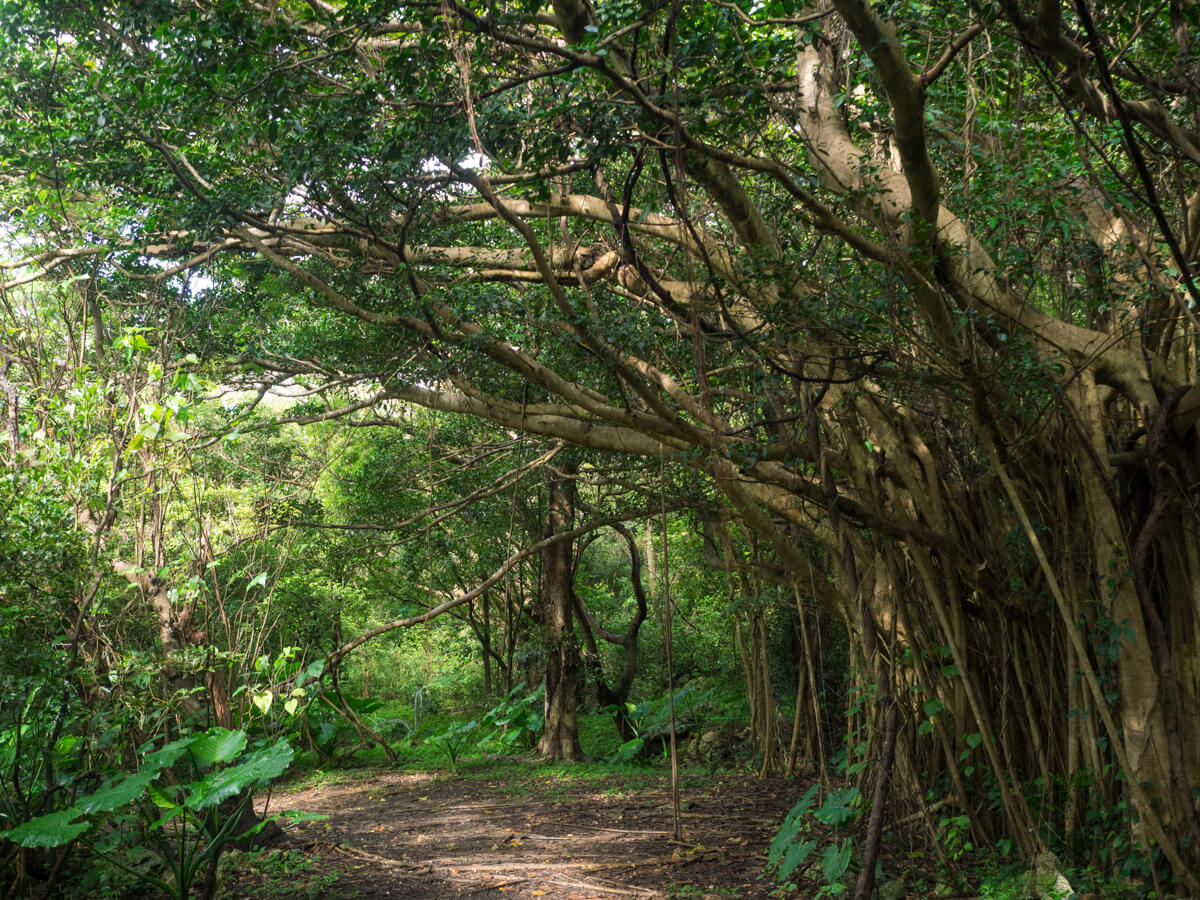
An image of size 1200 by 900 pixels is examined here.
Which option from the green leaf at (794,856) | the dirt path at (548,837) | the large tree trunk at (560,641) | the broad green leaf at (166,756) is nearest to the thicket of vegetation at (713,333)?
the broad green leaf at (166,756)

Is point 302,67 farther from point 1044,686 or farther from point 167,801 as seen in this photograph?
point 1044,686

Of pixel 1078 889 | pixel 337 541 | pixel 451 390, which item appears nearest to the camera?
pixel 1078 889

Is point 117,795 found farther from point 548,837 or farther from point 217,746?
point 548,837

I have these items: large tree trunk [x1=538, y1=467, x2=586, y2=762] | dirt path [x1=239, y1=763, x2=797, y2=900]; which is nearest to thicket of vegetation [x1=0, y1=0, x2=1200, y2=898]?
dirt path [x1=239, y1=763, x2=797, y2=900]

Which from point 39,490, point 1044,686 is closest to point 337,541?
point 39,490

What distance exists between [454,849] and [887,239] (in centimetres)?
436

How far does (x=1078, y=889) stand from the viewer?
3.59 meters

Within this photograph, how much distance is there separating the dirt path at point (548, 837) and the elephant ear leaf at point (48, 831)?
3.39 feet

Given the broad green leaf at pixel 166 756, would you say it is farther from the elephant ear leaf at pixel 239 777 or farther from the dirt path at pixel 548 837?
the dirt path at pixel 548 837

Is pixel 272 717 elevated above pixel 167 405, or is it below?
below

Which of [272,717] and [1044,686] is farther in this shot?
[272,717]

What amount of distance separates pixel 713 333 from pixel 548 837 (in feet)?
11.5

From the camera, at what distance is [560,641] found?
927 centimetres

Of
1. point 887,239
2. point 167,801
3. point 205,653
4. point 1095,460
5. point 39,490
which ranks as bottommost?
point 167,801
